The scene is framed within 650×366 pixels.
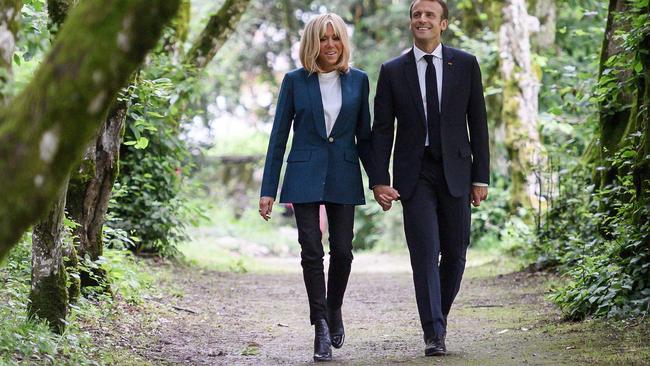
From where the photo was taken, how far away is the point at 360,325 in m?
8.01

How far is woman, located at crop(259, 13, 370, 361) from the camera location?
613 cm

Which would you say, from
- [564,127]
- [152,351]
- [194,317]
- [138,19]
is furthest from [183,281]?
[138,19]

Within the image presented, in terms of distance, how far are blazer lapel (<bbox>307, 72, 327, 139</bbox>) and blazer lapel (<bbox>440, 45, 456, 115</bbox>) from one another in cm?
75

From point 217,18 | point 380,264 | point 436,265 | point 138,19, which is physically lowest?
point 380,264

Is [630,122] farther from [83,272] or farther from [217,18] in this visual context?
[217,18]

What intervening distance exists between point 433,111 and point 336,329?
1.53 meters

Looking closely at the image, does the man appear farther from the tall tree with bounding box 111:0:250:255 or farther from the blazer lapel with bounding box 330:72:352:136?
the tall tree with bounding box 111:0:250:255

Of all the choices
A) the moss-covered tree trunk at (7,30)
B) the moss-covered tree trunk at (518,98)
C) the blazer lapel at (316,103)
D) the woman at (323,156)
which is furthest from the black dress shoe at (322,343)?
the moss-covered tree trunk at (518,98)

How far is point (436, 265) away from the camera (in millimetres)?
6012

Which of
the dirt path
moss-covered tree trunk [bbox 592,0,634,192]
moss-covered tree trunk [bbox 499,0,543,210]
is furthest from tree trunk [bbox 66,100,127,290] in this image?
moss-covered tree trunk [bbox 499,0,543,210]

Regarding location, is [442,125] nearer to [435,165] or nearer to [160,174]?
[435,165]

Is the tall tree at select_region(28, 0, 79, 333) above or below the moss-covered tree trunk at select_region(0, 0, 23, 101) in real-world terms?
below

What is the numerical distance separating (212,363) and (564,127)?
9.79m

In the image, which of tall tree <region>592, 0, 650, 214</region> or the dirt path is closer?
the dirt path
